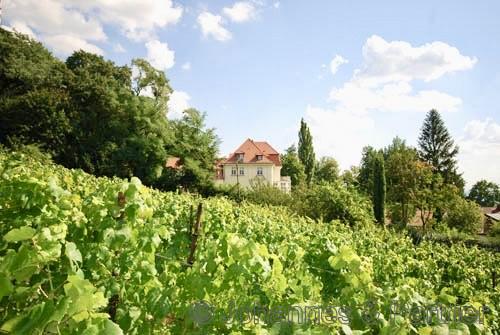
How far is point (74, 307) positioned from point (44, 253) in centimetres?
53

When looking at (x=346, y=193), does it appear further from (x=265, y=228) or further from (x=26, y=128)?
(x=26, y=128)

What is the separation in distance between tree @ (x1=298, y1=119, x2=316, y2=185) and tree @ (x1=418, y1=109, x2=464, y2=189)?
1484cm

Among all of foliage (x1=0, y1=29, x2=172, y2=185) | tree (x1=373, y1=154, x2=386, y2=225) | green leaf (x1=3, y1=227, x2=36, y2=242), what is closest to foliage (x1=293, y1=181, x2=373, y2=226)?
tree (x1=373, y1=154, x2=386, y2=225)

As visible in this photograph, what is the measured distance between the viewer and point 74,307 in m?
1.31

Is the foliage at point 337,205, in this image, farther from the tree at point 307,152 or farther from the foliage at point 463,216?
the tree at point 307,152

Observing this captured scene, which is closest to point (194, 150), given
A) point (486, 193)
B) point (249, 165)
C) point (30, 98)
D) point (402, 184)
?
point (30, 98)

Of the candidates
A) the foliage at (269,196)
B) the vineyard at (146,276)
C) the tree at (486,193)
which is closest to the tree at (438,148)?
the foliage at (269,196)

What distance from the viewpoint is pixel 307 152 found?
54.2 m

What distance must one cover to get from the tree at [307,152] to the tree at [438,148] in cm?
1484

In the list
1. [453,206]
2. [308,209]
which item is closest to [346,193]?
[308,209]

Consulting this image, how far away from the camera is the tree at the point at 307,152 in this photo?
53844 millimetres

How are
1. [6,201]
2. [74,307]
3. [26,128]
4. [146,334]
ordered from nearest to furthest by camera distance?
[74,307], [146,334], [6,201], [26,128]

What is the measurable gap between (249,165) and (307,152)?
1182 centimetres

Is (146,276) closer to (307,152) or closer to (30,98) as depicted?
(30,98)
